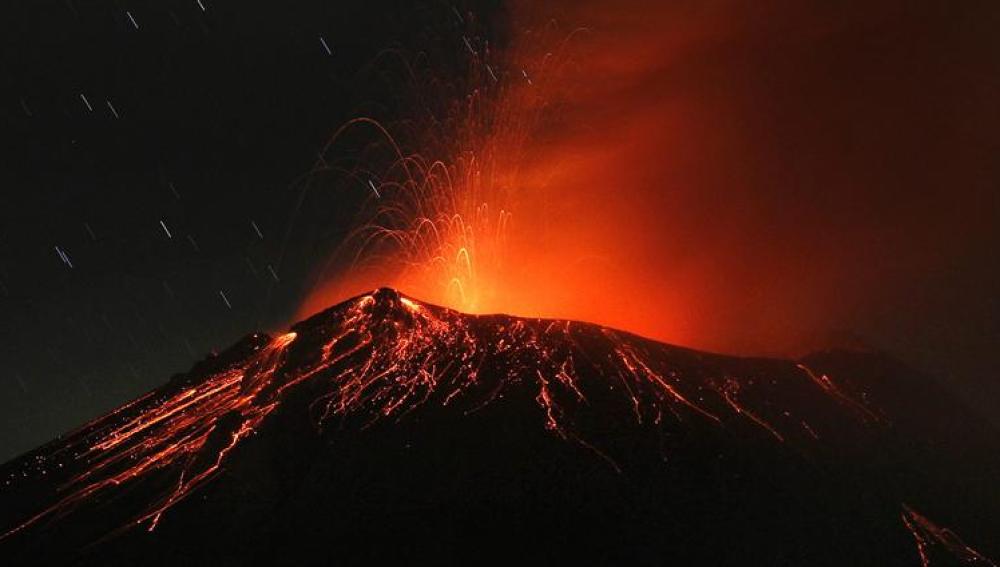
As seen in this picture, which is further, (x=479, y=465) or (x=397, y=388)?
(x=397, y=388)

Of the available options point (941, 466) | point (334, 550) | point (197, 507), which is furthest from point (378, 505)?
point (941, 466)

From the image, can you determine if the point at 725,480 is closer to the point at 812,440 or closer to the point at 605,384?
the point at 605,384

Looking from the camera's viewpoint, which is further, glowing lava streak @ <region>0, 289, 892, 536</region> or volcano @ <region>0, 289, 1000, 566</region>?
glowing lava streak @ <region>0, 289, 892, 536</region>

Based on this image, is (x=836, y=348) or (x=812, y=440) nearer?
(x=812, y=440)

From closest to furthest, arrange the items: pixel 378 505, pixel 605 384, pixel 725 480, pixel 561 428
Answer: pixel 378 505
pixel 725 480
pixel 561 428
pixel 605 384

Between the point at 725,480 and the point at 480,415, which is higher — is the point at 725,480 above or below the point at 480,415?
below

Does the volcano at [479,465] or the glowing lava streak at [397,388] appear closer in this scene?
the volcano at [479,465]

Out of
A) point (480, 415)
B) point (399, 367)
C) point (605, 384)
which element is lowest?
point (605, 384)

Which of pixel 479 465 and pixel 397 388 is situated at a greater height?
pixel 397 388
